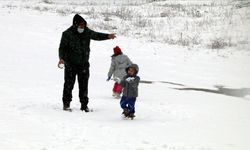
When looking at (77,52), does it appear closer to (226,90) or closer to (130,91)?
(130,91)

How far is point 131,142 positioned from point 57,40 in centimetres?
1477

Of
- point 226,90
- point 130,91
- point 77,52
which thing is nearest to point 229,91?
point 226,90

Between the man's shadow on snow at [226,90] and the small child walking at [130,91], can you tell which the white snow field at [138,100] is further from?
the small child walking at [130,91]

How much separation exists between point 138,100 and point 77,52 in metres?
2.72

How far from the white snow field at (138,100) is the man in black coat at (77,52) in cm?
47

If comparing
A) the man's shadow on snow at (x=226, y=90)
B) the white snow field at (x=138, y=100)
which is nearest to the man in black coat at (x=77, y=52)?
the white snow field at (x=138, y=100)

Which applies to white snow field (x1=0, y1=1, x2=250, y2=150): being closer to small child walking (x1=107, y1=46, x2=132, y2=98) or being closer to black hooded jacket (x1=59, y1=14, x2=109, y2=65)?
small child walking (x1=107, y1=46, x2=132, y2=98)

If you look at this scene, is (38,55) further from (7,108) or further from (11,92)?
(7,108)

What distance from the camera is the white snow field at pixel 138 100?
6.90 meters

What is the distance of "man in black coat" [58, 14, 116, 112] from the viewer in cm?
915

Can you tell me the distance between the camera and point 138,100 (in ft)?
37.1

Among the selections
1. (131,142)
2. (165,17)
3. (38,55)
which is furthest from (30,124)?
(165,17)

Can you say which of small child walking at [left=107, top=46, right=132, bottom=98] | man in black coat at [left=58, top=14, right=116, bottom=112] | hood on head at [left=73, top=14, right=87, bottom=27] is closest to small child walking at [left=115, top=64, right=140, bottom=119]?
man in black coat at [left=58, top=14, right=116, bottom=112]

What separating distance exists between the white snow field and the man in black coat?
1.54ft
